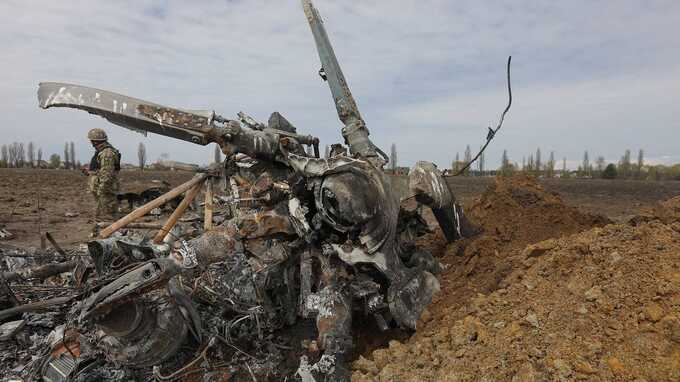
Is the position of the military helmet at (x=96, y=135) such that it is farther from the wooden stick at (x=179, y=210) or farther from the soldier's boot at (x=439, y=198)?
the soldier's boot at (x=439, y=198)

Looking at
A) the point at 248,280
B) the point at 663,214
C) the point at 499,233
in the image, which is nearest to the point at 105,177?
the point at 248,280

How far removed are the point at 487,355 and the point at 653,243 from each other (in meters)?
1.47

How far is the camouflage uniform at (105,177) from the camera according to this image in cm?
888

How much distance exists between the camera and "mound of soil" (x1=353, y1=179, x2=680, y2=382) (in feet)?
7.98

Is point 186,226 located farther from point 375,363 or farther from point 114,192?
point 375,363

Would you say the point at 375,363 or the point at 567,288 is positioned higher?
the point at 567,288

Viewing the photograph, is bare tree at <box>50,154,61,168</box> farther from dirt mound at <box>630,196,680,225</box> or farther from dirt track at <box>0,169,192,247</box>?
dirt mound at <box>630,196,680,225</box>

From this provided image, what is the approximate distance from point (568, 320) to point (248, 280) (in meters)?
2.96

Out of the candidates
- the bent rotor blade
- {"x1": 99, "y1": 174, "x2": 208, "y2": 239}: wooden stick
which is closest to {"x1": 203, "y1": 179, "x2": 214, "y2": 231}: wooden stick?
{"x1": 99, "y1": 174, "x2": 208, "y2": 239}: wooden stick

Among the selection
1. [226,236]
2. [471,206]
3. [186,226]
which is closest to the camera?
[226,236]

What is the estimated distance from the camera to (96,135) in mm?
8922

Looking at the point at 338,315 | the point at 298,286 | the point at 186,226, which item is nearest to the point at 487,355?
the point at 338,315

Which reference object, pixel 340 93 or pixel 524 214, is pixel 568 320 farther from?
pixel 340 93

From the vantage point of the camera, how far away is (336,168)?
3600mm
